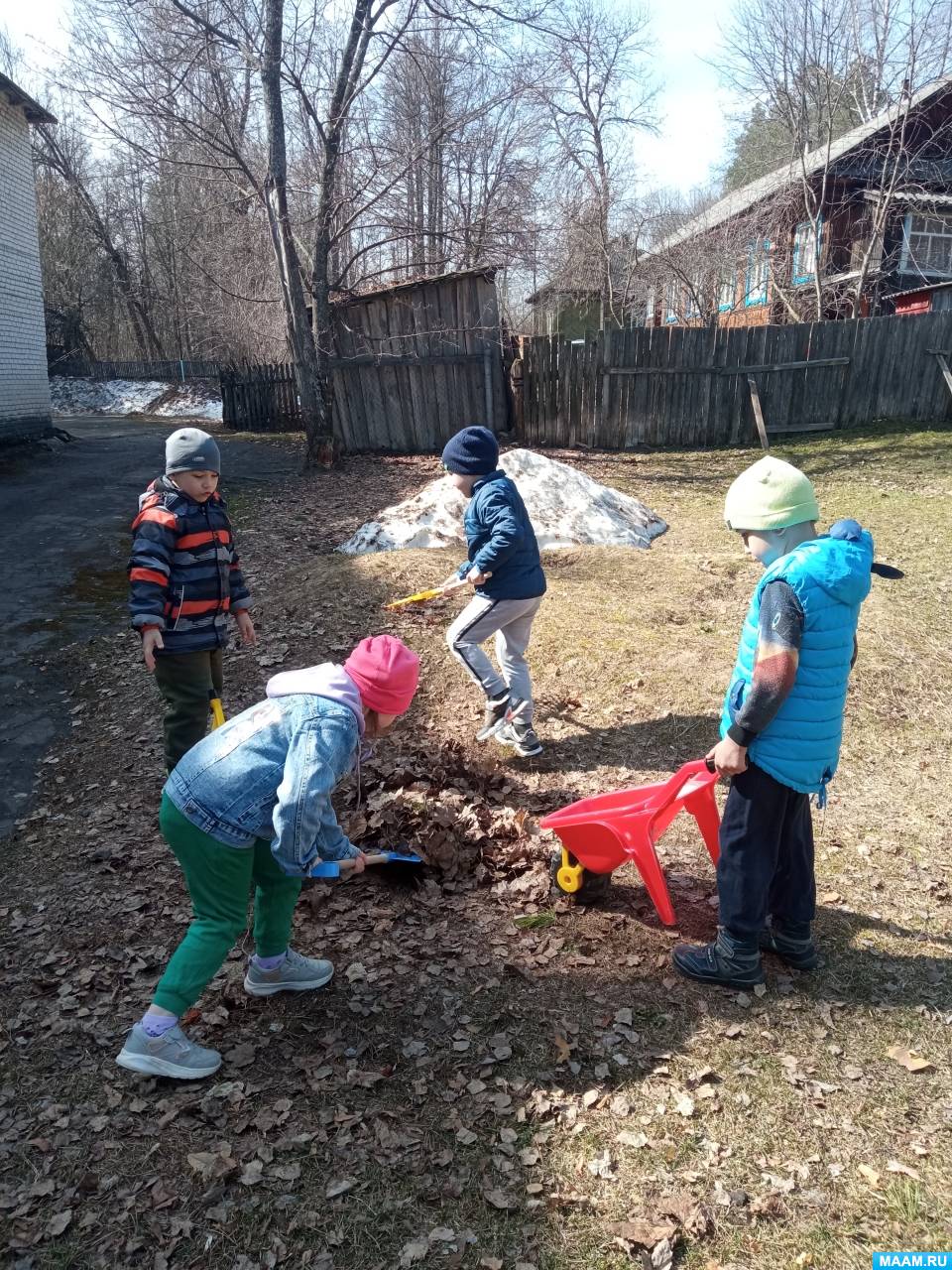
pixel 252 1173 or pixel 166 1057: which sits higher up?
pixel 166 1057

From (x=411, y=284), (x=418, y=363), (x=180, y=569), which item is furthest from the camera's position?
(x=418, y=363)

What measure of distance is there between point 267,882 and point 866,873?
2.73 m

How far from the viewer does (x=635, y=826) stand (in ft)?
11.3

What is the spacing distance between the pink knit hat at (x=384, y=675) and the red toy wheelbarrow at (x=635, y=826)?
1221 mm

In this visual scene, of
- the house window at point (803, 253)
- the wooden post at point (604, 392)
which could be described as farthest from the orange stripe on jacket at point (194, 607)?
the house window at point (803, 253)

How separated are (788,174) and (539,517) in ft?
70.1

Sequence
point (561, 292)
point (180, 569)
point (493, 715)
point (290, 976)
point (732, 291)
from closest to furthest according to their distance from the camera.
Answer: point (290, 976) → point (180, 569) → point (493, 715) → point (732, 291) → point (561, 292)

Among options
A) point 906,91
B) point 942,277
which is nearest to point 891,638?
point 906,91

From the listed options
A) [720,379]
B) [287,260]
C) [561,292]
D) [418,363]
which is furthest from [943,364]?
[561,292]

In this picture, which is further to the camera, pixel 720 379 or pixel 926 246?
pixel 926 246

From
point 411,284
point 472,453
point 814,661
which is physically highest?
point 411,284

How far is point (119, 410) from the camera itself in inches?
A: 1357

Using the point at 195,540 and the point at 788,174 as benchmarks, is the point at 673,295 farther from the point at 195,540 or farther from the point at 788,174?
the point at 195,540

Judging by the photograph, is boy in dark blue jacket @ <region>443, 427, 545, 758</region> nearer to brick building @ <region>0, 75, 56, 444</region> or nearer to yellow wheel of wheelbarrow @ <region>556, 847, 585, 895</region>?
yellow wheel of wheelbarrow @ <region>556, 847, 585, 895</region>
